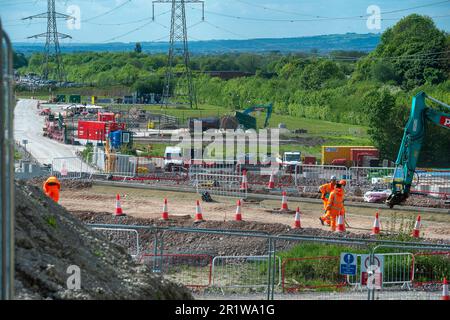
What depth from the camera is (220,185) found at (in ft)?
111

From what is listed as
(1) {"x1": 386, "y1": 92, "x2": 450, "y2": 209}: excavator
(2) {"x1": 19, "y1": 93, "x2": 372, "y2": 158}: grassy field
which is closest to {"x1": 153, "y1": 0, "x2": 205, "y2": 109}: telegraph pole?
(2) {"x1": 19, "y1": 93, "x2": 372, "y2": 158}: grassy field

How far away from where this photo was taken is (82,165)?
41.2 m

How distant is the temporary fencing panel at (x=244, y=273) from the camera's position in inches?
689

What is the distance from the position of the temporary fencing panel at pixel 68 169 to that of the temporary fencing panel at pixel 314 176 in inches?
307

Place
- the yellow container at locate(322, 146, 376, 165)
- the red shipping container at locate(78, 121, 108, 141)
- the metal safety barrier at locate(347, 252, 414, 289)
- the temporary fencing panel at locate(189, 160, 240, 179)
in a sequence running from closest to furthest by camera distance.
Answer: the metal safety barrier at locate(347, 252, 414, 289), the temporary fencing panel at locate(189, 160, 240, 179), the yellow container at locate(322, 146, 376, 165), the red shipping container at locate(78, 121, 108, 141)

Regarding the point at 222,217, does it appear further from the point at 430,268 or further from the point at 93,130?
the point at 93,130

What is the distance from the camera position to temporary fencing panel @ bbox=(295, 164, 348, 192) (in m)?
34.8

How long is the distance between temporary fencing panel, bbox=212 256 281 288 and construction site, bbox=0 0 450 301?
5cm

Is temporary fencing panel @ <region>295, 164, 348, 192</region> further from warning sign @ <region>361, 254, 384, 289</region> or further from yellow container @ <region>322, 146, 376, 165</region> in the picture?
warning sign @ <region>361, 254, 384, 289</region>

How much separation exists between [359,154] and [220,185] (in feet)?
46.2

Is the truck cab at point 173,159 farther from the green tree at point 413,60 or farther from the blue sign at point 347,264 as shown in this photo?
the green tree at point 413,60

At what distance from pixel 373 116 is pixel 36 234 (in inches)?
1618

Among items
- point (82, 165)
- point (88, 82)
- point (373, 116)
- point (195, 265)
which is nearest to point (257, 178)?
point (82, 165)
